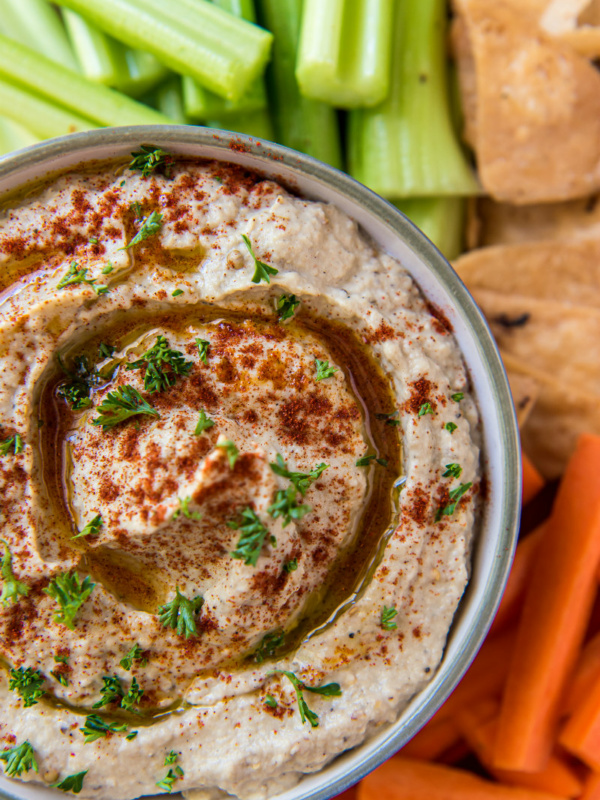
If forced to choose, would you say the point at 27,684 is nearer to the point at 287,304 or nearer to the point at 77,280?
the point at 77,280

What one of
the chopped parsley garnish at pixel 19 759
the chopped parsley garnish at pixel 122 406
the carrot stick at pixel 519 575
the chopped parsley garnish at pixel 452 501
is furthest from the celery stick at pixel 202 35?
the chopped parsley garnish at pixel 19 759

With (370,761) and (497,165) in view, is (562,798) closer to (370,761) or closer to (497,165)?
(370,761)

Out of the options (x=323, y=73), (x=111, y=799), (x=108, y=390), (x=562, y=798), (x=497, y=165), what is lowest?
(x=562, y=798)

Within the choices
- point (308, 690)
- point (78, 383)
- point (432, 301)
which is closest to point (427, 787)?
point (308, 690)

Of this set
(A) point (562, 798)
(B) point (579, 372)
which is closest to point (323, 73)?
(B) point (579, 372)

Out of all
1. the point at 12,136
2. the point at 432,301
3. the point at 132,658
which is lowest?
the point at 132,658

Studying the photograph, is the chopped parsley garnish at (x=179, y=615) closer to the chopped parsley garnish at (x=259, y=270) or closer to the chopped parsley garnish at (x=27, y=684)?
the chopped parsley garnish at (x=27, y=684)
